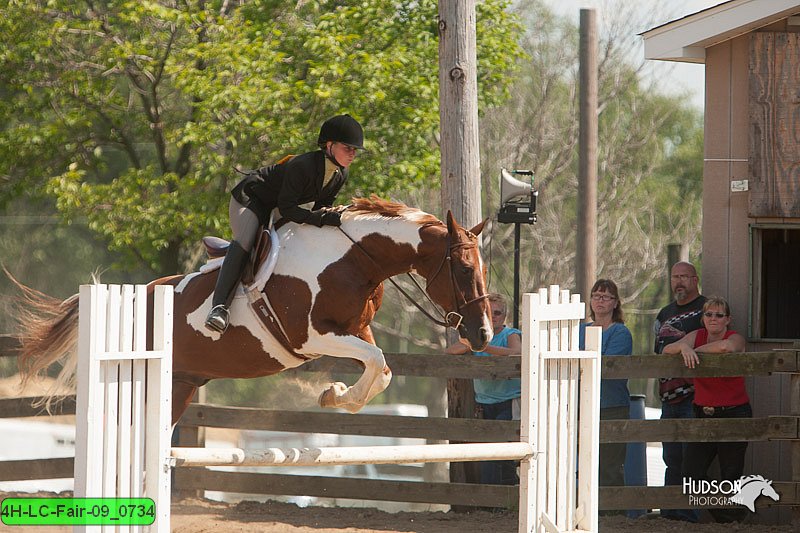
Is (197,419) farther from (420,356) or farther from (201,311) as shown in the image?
(201,311)

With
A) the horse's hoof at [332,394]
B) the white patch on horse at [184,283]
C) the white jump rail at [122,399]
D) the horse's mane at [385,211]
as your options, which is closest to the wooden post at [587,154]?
the horse's mane at [385,211]

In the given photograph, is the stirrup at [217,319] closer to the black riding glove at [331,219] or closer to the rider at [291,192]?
the rider at [291,192]

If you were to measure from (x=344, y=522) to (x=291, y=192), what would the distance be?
2.86m

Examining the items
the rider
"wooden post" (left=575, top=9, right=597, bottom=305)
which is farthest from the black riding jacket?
"wooden post" (left=575, top=9, right=597, bottom=305)

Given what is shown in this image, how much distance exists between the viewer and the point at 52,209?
23.9 m

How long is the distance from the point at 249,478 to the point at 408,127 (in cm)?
568

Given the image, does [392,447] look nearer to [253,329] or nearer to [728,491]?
[253,329]

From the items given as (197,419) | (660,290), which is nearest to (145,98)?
(197,419)

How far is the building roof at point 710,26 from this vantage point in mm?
6984

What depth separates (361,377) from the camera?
4.98 metres

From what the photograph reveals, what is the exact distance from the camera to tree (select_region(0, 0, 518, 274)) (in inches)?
456

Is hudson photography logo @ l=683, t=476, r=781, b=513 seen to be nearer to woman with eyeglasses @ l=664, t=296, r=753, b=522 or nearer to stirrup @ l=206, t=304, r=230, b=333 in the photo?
woman with eyeglasses @ l=664, t=296, r=753, b=522

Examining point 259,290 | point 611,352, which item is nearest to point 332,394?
point 259,290

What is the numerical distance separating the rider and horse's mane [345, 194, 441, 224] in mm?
144
